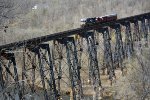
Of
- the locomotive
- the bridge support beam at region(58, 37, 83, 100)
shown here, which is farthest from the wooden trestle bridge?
the locomotive

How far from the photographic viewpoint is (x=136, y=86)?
924 inches

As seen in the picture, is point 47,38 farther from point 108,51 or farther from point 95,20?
point 95,20

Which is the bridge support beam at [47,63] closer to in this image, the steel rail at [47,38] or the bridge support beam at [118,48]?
the steel rail at [47,38]

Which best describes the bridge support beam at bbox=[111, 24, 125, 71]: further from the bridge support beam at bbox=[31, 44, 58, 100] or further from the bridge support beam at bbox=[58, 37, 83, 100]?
the bridge support beam at bbox=[31, 44, 58, 100]

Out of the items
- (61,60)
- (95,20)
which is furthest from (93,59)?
Result: (95,20)

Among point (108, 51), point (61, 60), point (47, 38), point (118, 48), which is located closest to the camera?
point (47, 38)

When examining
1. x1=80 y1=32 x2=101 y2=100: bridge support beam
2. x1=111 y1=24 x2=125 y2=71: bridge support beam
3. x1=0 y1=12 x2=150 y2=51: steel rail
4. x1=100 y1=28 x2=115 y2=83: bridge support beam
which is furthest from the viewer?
x1=111 y1=24 x2=125 y2=71: bridge support beam

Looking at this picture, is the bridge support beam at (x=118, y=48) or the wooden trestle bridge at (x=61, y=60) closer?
the wooden trestle bridge at (x=61, y=60)

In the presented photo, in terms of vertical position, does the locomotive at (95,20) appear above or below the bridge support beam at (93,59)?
above

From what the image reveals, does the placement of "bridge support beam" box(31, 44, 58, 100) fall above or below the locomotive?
below

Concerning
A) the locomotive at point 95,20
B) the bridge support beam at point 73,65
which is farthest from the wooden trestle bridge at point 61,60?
the locomotive at point 95,20

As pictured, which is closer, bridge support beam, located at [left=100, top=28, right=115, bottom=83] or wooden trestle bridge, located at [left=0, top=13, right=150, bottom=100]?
wooden trestle bridge, located at [left=0, top=13, right=150, bottom=100]

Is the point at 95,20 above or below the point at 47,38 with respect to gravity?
above

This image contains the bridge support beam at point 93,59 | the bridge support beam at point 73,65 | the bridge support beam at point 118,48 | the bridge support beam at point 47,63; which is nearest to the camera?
the bridge support beam at point 47,63
